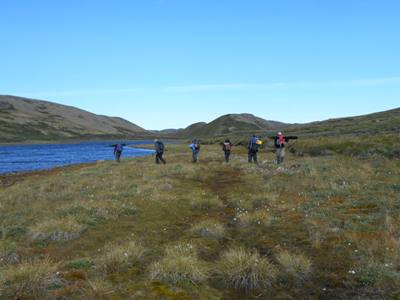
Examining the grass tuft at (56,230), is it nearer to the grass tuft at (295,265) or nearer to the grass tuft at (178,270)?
the grass tuft at (178,270)

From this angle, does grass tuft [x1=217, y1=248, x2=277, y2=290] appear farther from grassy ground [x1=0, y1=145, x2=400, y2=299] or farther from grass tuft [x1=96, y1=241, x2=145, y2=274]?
grass tuft [x1=96, y1=241, x2=145, y2=274]

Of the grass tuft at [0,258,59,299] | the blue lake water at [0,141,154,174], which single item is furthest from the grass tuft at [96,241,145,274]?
the blue lake water at [0,141,154,174]

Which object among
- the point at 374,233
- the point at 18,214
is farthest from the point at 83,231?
the point at 374,233

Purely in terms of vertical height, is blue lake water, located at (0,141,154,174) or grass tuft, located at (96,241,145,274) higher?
grass tuft, located at (96,241,145,274)

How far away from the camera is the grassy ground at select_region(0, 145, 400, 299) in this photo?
8.57m

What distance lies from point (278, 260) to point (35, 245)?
7329 mm

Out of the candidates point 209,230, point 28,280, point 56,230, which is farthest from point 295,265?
point 56,230

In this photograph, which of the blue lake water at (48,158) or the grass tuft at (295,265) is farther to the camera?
the blue lake water at (48,158)

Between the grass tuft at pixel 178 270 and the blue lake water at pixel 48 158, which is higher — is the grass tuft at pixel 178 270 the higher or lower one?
the higher one

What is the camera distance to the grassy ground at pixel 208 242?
28.1 ft

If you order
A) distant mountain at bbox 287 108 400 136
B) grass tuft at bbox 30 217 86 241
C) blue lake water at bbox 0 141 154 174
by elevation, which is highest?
distant mountain at bbox 287 108 400 136

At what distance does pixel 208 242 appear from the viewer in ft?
39.4

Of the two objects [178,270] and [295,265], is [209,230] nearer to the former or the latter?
[178,270]

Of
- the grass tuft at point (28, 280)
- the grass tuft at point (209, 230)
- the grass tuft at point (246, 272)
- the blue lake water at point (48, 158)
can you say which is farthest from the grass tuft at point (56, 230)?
the blue lake water at point (48, 158)
